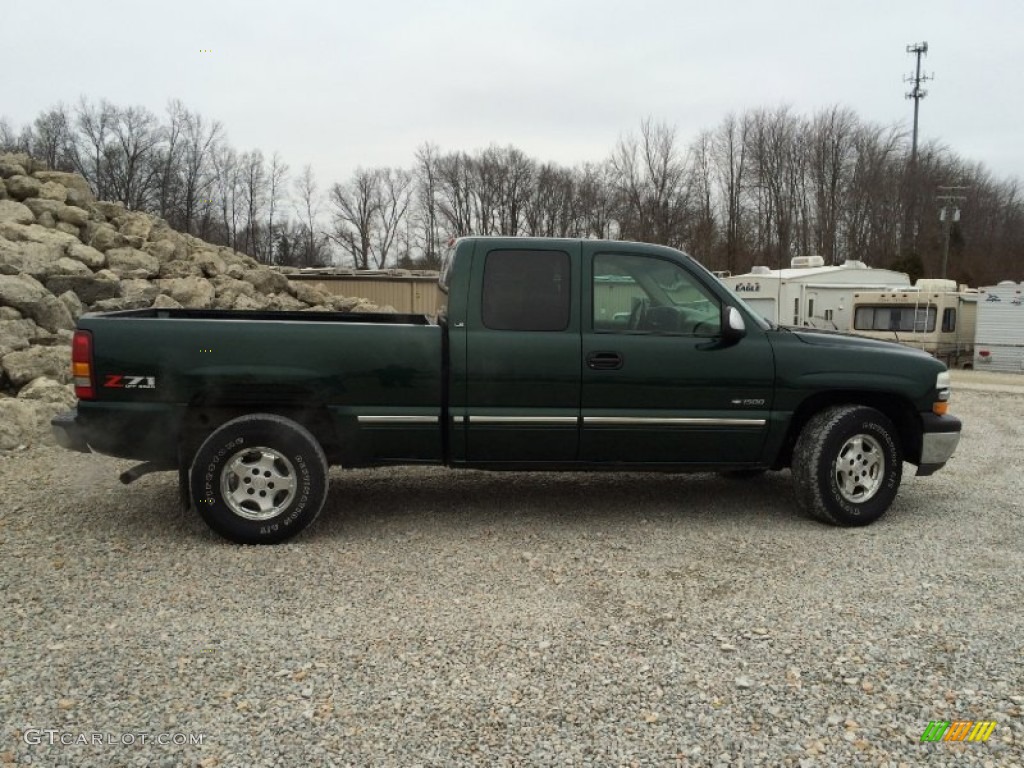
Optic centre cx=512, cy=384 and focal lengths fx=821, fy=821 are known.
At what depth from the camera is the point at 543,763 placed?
9.31 feet

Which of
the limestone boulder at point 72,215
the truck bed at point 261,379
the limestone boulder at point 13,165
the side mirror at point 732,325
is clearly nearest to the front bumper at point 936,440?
the side mirror at point 732,325

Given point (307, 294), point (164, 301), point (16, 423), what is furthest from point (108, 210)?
point (16, 423)

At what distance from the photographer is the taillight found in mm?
4875

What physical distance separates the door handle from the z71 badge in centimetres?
269

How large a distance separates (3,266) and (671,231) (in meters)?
42.2

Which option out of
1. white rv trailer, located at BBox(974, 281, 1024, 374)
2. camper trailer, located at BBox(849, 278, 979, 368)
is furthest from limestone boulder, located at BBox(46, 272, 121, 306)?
white rv trailer, located at BBox(974, 281, 1024, 374)

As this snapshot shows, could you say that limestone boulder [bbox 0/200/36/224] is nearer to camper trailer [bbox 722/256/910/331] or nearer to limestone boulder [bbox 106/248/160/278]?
limestone boulder [bbox 106/248/160/278]

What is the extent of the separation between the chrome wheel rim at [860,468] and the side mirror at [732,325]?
107 centimetres

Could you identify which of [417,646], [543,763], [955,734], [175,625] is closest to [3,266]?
[175,625]

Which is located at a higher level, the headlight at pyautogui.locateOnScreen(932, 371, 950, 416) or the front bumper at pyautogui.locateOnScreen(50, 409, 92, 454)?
the headlight at pyautogui.locateOnScreen(932, 371, 950, 416)

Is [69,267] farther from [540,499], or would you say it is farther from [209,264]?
[540,499]

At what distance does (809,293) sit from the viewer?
73.5ft

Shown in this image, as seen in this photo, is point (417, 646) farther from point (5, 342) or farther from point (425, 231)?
point (425, 231)

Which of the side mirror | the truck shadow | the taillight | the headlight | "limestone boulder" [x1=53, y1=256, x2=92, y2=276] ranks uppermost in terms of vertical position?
"limestone boulder" [x1=53, y1=256, x2=92, y2=276]
